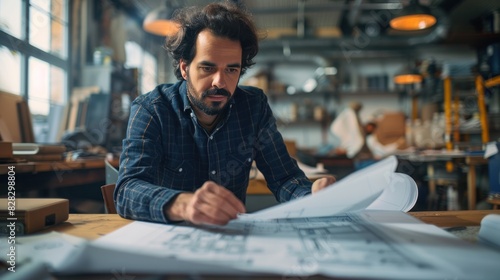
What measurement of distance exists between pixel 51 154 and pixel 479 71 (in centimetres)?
397

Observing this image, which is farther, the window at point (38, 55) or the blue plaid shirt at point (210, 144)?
the window at point (38, 55)

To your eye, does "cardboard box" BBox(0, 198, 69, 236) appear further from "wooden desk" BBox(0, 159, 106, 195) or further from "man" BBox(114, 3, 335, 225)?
"wooden desk" BBox(0, 159, 106, 195)

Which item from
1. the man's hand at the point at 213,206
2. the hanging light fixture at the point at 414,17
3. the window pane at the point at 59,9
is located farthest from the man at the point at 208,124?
the window pane at the point at 59,9

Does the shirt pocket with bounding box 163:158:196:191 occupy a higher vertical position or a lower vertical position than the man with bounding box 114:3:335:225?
lower

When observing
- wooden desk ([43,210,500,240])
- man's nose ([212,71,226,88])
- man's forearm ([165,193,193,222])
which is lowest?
wooden desk ([43,210,500,240])

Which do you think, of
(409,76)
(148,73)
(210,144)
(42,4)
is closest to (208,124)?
(210,144)

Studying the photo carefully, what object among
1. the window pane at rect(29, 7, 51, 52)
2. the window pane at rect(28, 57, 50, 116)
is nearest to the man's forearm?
the window pane at rect(28, 57, 50, 116)

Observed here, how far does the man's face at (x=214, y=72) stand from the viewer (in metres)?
A: 1.00

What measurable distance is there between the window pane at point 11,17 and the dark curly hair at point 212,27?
2246 millimetres

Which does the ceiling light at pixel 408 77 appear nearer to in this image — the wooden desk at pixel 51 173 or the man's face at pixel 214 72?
the wooden desk at pixel 51 173

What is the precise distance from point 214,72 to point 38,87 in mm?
3224

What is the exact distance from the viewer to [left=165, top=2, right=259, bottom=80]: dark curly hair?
1.11m

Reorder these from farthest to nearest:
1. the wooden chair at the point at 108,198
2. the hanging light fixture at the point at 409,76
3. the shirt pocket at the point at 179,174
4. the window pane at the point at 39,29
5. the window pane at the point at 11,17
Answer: the hanging light fixture at the point at 409,76 < the window pane at the point at 39,29 < the window pane at the point at 11,17 < the shirt pocket at the point at 179,174 < the wooden chair at the point at 108,198

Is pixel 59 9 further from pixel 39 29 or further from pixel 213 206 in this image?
pixel 213 206
